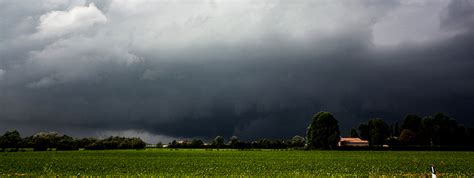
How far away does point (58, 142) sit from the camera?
136 metres

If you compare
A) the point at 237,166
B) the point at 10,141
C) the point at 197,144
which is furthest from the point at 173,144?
the point at 237,166

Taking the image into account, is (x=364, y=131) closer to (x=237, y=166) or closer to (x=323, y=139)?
(x=323, y=139)

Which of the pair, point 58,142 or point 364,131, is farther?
point 364,131

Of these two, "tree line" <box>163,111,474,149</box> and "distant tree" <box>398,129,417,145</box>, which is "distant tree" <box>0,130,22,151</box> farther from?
"distant tree" <box>398,129,417,145</box>

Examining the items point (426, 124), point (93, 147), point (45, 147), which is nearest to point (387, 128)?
point (426, 124)

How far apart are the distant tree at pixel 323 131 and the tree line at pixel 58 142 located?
5730cm

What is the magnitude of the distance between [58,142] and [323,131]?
266ft

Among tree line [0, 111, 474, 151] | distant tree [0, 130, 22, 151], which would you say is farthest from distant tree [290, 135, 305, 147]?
distant tree [0, 130, 22, 151]

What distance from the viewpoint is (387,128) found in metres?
178

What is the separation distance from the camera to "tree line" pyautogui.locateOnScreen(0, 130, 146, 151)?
13388 cm

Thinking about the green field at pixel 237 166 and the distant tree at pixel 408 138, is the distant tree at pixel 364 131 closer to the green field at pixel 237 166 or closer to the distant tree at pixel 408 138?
the distant tree at pixel 408 138

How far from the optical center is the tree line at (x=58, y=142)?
13388 cm

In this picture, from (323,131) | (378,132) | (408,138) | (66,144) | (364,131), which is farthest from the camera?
(364,131)

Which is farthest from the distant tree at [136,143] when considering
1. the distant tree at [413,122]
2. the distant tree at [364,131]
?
the distant tree at [413,122]
